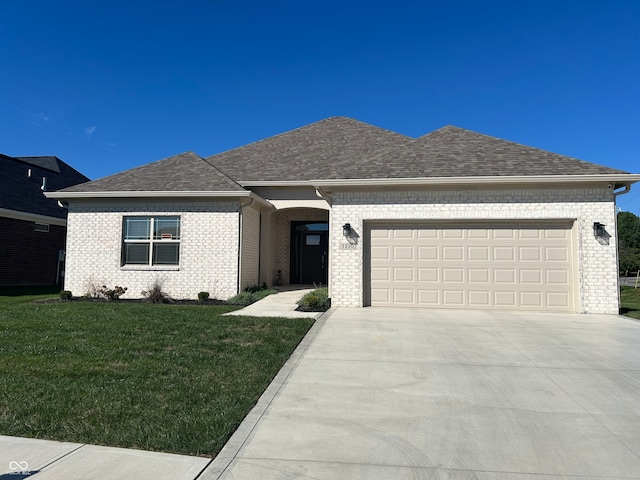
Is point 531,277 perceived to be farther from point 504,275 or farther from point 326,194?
point 326,194

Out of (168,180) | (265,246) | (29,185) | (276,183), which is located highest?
(29,185)

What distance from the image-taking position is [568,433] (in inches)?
143

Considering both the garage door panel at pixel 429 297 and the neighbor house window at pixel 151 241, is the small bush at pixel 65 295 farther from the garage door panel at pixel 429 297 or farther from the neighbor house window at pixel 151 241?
the garage door panel at pixel 429 297

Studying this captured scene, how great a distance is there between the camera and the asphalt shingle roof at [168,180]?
42.5ft

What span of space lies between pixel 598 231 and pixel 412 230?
454 cm

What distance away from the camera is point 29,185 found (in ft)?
64.3

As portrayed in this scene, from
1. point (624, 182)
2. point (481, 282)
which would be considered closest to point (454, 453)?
point (481, 282)

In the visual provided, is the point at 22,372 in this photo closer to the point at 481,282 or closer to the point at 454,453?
the point at 454,453

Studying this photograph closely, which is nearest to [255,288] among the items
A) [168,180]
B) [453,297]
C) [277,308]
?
[277,308]

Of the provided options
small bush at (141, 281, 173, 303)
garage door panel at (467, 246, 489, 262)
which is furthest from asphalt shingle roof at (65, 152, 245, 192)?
garage door panel at (467, 246, 489, 262)

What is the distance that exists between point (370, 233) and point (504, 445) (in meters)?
8.17

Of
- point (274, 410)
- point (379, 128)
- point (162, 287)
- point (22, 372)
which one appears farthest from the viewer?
point (379, 128)

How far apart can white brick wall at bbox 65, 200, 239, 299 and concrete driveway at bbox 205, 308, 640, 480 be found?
6.24m

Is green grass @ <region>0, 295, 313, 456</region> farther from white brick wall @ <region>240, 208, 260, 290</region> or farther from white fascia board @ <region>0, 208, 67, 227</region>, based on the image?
white fascia board @ <region>0, 208, 67, 227</region>
